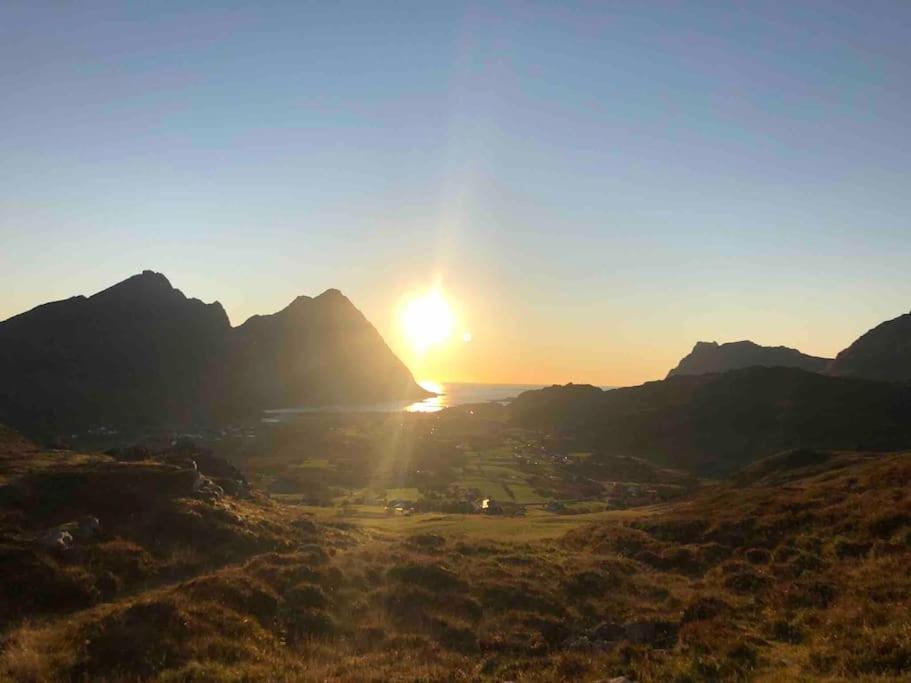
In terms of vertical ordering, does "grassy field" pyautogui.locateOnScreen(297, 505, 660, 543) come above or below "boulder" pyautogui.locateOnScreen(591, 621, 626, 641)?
below

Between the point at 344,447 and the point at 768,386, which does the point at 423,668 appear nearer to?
the point at 344,447

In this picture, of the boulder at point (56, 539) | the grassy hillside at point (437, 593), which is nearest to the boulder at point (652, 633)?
the grassy hillside at point (437, 593)

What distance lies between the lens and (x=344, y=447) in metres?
122

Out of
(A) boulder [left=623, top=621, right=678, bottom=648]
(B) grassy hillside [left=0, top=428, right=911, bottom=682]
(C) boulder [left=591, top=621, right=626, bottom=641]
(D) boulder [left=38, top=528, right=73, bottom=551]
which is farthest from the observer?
(D) boulder [left=38, top=528, right=73, bottom=551]

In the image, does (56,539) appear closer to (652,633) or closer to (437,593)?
(437,593)

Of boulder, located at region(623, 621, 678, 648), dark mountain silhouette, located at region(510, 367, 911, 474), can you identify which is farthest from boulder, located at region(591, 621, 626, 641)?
dark mountain silhouette, located at region(510, 367, 911, 474)

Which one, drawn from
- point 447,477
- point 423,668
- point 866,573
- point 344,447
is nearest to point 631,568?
point 866,573

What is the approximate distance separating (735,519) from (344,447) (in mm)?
97403

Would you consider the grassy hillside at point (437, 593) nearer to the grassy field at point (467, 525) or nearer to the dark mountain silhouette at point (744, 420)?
the grassy field at point (467, 525)

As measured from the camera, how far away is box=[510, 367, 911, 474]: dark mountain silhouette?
123375 millimetres

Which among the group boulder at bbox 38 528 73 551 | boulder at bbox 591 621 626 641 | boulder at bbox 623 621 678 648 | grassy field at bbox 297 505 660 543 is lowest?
grassy field at bbox 297 505 660 543

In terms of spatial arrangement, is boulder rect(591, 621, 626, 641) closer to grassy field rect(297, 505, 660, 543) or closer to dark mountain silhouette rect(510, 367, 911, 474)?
grassy field rect(297, 505, 660, 543)

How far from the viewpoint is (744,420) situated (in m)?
142

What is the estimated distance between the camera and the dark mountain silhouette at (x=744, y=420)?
4857 inches
